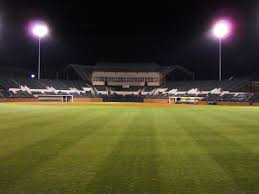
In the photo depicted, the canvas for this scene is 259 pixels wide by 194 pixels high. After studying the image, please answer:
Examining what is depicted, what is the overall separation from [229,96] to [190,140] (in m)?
50.6

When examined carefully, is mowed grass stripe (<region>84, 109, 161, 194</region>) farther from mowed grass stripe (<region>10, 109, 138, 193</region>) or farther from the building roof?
the building roof

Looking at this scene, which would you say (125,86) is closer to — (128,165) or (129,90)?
(129,90)

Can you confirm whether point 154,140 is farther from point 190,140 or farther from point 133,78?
point 133,78

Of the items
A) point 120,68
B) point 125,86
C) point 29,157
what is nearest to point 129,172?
point 29,157

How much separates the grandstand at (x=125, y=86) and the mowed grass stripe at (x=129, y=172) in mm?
50556

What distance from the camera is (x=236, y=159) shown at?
7.41 metres

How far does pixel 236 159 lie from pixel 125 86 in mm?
73636

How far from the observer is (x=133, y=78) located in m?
81.1

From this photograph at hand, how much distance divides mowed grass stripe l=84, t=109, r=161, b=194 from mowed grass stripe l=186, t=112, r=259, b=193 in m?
1.70

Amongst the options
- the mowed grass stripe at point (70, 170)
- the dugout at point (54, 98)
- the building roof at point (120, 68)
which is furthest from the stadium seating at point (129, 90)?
the mowed grass stripe at point (70, 170)

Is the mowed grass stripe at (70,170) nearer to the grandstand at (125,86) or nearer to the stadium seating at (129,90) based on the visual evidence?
the stadium seating at (129,90)

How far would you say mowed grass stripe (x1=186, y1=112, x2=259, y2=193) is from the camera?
539cm

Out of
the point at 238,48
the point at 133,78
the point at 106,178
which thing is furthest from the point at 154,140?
the point at 133,78

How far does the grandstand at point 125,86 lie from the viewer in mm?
60844
